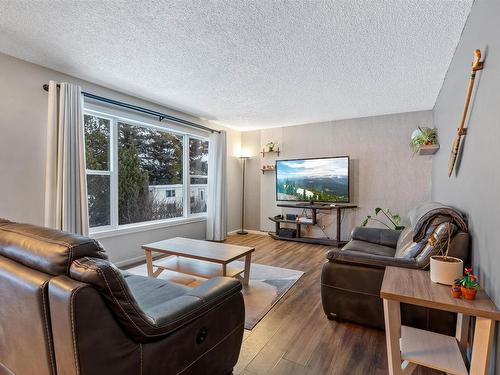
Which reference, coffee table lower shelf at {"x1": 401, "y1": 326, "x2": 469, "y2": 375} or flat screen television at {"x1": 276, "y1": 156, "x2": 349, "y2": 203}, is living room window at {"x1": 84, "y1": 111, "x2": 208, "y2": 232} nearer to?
flat screen television at {"x1": 276, "y1": 156, "x2": 349, "y2": 203}

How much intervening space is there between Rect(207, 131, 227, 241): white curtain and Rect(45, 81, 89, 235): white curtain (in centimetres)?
247

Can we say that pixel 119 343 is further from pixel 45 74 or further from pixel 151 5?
pixel 45 74

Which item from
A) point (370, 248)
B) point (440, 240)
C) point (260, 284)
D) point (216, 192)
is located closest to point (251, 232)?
point (216, 192)

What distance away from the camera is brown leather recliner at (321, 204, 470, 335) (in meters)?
1.72

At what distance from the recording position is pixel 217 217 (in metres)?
5.12

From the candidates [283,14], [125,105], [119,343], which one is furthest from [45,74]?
[119,343]

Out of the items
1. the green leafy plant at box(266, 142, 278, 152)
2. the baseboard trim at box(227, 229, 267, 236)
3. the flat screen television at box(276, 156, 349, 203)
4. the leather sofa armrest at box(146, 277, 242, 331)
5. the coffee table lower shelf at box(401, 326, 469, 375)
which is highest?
the green leafy plant at box(266, 142, 278, 152)

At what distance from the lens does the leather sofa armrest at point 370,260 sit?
5.94 ft

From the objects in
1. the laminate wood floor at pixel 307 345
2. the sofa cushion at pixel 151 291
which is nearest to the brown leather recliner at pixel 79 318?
the sofa cushion at pixel 151 291

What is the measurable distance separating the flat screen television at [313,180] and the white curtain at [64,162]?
11.9ft

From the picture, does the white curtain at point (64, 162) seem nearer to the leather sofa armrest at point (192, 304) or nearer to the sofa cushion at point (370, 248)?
the leather sofa armrest at point (192, 304)

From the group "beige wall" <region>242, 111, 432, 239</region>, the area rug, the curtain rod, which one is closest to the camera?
the area rug

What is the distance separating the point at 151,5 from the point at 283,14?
921 millimetres

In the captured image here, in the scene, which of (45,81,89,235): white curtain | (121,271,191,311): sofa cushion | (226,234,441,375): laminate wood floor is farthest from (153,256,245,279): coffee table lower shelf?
(45,81,89,235): white curtain
